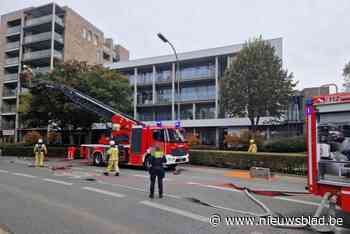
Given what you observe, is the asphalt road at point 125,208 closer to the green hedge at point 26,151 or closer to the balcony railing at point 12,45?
the green hedge at point 26,151

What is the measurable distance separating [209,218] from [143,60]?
34.8m

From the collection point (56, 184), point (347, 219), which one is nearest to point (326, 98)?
point (347, 219)

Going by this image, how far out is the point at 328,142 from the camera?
543cm

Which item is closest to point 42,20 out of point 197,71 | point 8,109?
point 8,109

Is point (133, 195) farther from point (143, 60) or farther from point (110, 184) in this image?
point (143, 60)

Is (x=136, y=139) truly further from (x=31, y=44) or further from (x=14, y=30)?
(x=14, y=30)

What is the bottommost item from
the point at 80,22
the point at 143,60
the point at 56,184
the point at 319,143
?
the point at 56,184

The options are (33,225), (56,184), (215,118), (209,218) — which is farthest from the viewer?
(215,118)

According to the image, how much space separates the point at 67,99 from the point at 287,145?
20.0 metres

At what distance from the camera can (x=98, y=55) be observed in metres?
52.9

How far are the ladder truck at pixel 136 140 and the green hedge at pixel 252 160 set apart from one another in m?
2.62

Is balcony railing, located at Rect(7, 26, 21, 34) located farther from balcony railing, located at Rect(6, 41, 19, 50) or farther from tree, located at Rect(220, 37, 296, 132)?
tree, located at Rect(220, 37, 296, 132)

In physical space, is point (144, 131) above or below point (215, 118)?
below

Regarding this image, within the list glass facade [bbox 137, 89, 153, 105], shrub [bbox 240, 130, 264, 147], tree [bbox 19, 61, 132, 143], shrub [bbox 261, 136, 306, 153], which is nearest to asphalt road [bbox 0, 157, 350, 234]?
shrub [bbox 261, 136, 306, 153]
